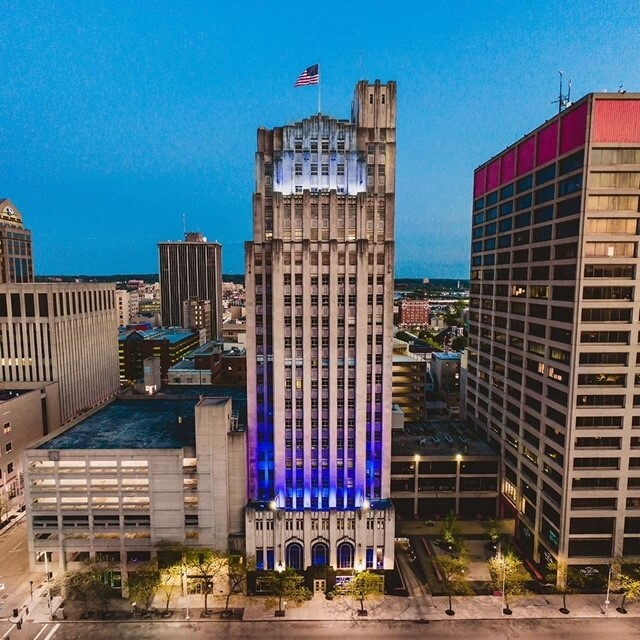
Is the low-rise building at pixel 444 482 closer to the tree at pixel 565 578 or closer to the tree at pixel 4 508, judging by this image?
the tree at pixel 565 578

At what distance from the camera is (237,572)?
218 ft

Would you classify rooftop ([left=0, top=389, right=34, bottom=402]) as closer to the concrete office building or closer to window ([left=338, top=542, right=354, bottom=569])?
the concrete office building

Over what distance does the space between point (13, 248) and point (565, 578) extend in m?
184

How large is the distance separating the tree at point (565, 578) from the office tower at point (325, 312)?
2678 cm

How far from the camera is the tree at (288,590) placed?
6266cm

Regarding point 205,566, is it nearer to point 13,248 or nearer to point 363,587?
point 363,587

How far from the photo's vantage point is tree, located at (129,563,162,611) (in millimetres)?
61188

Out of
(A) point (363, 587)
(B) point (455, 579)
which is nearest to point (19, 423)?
(A) point (363, 587)

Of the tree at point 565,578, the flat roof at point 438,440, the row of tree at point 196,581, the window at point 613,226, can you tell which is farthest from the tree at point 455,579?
the window at point 613,226

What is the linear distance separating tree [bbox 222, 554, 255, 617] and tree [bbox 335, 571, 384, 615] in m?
15.0

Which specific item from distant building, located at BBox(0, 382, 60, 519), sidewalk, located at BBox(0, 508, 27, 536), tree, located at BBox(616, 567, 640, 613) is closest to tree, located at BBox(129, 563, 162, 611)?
sidewalk, located at BBox(0, 508, 27, 536)

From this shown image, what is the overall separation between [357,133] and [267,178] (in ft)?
58.4

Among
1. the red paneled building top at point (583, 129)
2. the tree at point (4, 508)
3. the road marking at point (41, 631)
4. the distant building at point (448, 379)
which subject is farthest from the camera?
the distant building at point (448, 379)

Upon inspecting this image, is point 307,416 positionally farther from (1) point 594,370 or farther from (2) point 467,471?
(1) point 594,370
